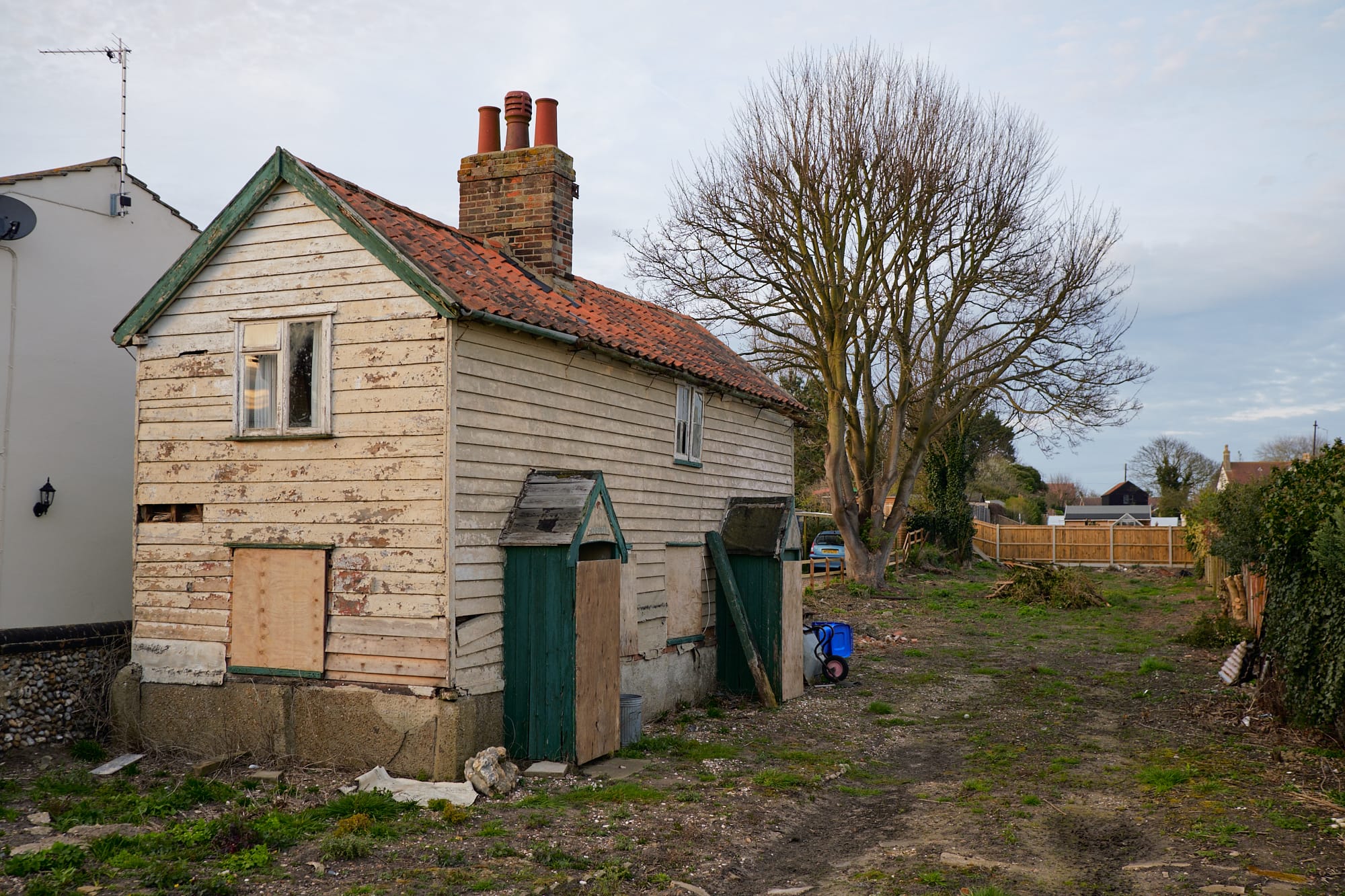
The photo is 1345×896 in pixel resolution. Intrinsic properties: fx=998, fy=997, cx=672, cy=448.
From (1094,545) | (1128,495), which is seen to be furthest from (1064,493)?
(1094,545)

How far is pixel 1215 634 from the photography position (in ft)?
62.1

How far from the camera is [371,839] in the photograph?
24.5 ft

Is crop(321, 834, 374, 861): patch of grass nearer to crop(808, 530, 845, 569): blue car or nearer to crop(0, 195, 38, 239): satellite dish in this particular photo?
crop(0, 195, 38, 239): satellite dish

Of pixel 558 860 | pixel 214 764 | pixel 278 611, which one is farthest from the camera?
pixel 278 611

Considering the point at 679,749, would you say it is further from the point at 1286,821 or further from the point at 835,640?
the point at 1286,821

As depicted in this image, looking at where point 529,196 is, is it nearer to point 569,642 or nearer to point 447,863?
point 569,642

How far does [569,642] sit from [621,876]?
3.09 meters

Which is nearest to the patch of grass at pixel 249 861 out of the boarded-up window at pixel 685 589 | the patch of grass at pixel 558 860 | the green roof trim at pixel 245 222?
the patch of grass at pixel 558 860

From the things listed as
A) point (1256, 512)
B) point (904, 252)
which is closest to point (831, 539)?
point (904, 252)

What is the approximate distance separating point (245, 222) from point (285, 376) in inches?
66.2

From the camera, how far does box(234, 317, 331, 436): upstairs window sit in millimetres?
9852

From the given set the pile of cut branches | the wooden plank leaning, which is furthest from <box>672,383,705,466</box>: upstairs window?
the pile of cut branches

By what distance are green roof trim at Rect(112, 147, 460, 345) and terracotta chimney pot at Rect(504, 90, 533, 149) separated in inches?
153

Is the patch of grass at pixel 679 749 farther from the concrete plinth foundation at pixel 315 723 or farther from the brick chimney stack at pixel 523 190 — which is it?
the brick chimney stack at pixel 523 190
